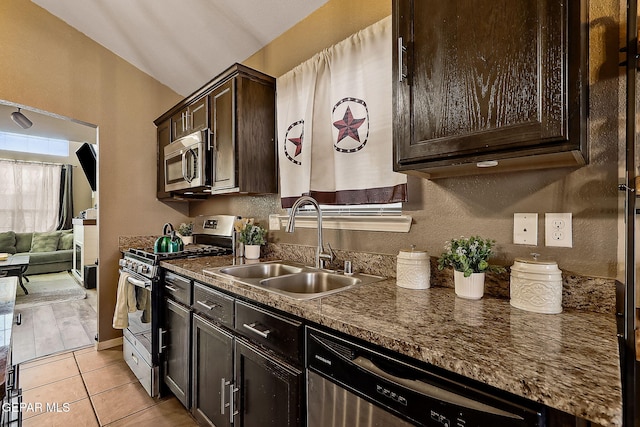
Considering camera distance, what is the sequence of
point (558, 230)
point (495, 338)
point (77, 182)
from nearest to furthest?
1. point (495, 338)
2. point (558, 230)
3. point (77, 182)

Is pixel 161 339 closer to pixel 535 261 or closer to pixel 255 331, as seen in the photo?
pixel 255 331

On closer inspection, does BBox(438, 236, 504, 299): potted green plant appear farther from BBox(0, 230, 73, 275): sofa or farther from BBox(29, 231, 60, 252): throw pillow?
BBox(29, 231, 60, 252): throw pillow

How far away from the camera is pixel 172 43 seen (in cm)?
257

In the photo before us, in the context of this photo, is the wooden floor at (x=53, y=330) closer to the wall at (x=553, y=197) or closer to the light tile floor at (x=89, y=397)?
the light tile floor at (x=89, y=397)

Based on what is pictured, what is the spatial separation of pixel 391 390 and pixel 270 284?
921mm

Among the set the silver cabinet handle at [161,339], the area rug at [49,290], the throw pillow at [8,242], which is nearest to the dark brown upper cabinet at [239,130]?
the silver cabinet handle at [161,339]

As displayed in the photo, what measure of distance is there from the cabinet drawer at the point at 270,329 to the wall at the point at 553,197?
27.1 inches

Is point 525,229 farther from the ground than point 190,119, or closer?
closer

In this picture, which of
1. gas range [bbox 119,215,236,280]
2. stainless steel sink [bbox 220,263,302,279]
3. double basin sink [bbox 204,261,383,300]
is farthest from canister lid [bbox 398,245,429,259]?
gas range [bbox 119,215,236,280]

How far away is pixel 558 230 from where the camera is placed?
109 centimetres

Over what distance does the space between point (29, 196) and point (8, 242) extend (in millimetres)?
1022

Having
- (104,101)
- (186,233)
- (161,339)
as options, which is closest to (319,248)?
(161,339)

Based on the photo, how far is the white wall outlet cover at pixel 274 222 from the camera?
226 cm

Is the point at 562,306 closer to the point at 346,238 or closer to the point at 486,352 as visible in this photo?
the point at 486,352
